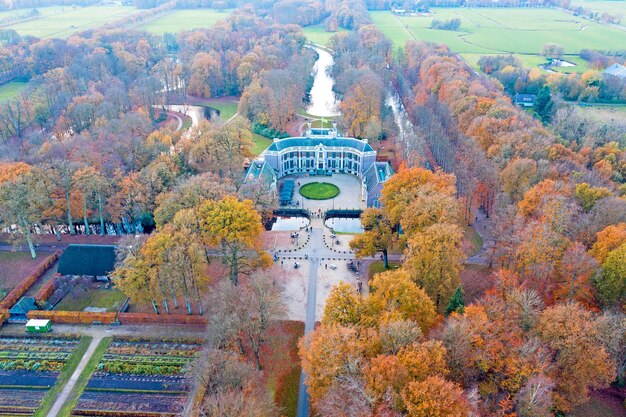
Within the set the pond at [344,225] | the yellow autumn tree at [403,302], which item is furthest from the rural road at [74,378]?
the pond at [344,225]

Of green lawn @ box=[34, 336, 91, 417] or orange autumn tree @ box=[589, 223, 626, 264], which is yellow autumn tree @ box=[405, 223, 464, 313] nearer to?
orange autumn tree @ box=[589, 223, 626, 264]

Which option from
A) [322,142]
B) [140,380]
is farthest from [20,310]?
[322,142]

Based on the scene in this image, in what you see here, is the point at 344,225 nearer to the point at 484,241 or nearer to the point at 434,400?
the point at 484,241

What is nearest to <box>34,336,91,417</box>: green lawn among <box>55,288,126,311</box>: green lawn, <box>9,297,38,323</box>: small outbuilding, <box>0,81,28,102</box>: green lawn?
<box>55,288,126,311</box>: green lawn

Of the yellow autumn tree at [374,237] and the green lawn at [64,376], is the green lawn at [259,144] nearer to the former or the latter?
the yellow autumn tree at [374,237]

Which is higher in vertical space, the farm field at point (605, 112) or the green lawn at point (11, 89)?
the farm field at point (605, 112)
